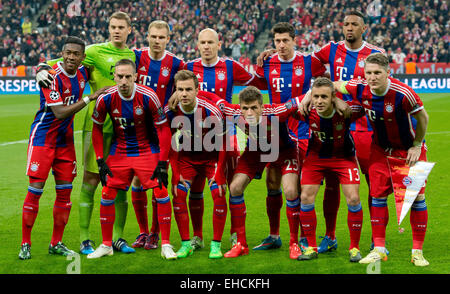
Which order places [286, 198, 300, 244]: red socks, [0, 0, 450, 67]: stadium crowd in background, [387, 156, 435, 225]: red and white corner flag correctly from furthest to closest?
1. [0, 0, 450, 67]: stadium crowd in background
2. [286, 198, 300, 244]: red socks
3. [387, 156, 435, 225]: red and white corner flag

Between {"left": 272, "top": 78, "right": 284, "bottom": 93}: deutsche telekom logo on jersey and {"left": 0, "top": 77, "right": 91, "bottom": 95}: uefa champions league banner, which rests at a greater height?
{"left": 272, "top": 78, "right": 284, "bottom": 93}: deutsche telekom logo on jersey

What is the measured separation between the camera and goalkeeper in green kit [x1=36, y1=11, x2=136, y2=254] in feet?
22.4

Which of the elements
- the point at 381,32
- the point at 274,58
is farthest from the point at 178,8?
the point at 274,58

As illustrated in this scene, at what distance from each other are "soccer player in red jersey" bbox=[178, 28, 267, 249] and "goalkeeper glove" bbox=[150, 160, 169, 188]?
654mm

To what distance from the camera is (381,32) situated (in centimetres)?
3122

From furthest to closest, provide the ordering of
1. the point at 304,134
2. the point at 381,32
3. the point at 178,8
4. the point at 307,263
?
the point at 178,8 < the point at 381,32 < the point at 304,134 < the point at 307,263

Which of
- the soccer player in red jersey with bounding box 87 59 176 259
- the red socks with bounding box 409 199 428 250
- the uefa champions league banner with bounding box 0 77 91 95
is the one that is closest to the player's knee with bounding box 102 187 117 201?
the soccer player in red jersey with bounding box 87 59 176 259

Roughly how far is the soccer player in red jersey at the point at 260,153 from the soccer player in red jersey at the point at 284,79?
21cm

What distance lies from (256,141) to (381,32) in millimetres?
26144

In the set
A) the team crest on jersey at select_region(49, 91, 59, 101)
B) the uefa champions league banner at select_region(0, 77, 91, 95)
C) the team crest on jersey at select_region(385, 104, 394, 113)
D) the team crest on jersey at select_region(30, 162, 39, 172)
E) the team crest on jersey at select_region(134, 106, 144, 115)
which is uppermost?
the team crest on jersey at select_region(49, 91, 59, 101)

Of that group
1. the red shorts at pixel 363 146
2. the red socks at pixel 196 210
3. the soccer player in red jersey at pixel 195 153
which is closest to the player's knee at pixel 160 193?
the soccer player in red jersey at pixel 195 153

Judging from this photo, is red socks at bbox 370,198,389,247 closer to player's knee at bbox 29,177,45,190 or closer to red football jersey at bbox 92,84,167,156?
red football jersey at bbox 92,84,167,156

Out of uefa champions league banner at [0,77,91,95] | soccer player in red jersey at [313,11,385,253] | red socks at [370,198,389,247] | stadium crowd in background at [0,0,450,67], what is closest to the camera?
red socks at [370,198,389,247]

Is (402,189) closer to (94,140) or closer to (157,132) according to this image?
(157,132)
